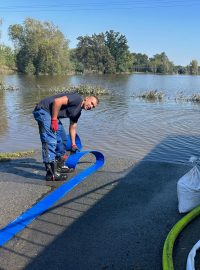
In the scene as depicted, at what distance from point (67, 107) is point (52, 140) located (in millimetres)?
675

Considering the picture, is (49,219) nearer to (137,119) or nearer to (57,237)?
(57,237)

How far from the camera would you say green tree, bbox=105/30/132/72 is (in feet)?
404

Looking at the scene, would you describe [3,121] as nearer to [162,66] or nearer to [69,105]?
[69,105]

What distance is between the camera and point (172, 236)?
4.35 m

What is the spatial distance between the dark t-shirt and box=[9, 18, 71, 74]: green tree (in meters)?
73.4

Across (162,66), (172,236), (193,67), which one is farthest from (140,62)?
(172,236)

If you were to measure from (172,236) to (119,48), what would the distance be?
12645 cm

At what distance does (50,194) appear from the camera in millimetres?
5934

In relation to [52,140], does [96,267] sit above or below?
below

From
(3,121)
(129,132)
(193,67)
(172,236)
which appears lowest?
(129,132)

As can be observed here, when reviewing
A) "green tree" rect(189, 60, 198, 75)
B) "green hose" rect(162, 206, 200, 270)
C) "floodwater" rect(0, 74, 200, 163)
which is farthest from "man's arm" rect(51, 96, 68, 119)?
"green tree" rect(189, 60, 198, 75)

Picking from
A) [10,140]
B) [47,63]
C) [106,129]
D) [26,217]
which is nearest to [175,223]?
[26,217]

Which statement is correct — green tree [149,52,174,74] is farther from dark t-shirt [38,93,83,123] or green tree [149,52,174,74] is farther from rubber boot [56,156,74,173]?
dark t-shirt [38,93,83,123]

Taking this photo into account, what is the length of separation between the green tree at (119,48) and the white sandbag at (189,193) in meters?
118
